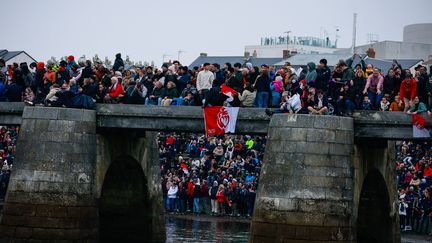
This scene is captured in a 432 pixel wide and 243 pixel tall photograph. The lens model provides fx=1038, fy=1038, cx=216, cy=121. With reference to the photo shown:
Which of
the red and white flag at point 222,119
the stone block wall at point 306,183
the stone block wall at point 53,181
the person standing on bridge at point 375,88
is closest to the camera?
the stone block wall at point 306,183

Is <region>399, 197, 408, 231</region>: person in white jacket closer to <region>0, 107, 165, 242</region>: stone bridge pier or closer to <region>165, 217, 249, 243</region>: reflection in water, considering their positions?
<region>165, 217, 249, 243</region>: reflection in water

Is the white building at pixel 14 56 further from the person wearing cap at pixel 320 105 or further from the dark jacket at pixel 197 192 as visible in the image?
the person wearing cap at pixel 320 105

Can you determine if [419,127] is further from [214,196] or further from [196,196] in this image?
[196,196]

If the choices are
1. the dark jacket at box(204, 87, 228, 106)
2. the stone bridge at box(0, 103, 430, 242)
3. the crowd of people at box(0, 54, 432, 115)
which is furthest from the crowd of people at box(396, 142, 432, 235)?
the dark jacket at box(204, 87, 228, 106)

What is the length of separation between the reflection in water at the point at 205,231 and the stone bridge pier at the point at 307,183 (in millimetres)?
10320

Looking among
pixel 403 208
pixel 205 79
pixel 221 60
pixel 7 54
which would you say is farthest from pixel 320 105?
pixel 7 54

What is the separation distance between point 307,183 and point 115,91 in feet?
32.6

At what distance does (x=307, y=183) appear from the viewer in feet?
110

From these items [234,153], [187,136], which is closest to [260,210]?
[234,153]

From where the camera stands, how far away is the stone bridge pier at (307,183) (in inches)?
1310

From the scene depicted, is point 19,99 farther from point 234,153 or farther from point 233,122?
point 234,153

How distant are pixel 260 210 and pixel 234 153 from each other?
23.0 metres

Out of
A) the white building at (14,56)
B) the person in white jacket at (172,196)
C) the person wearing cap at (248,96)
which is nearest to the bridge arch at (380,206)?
the person wearing cap at (248,96)

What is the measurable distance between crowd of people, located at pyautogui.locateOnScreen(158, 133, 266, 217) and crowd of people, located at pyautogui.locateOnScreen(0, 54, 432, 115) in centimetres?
1256
